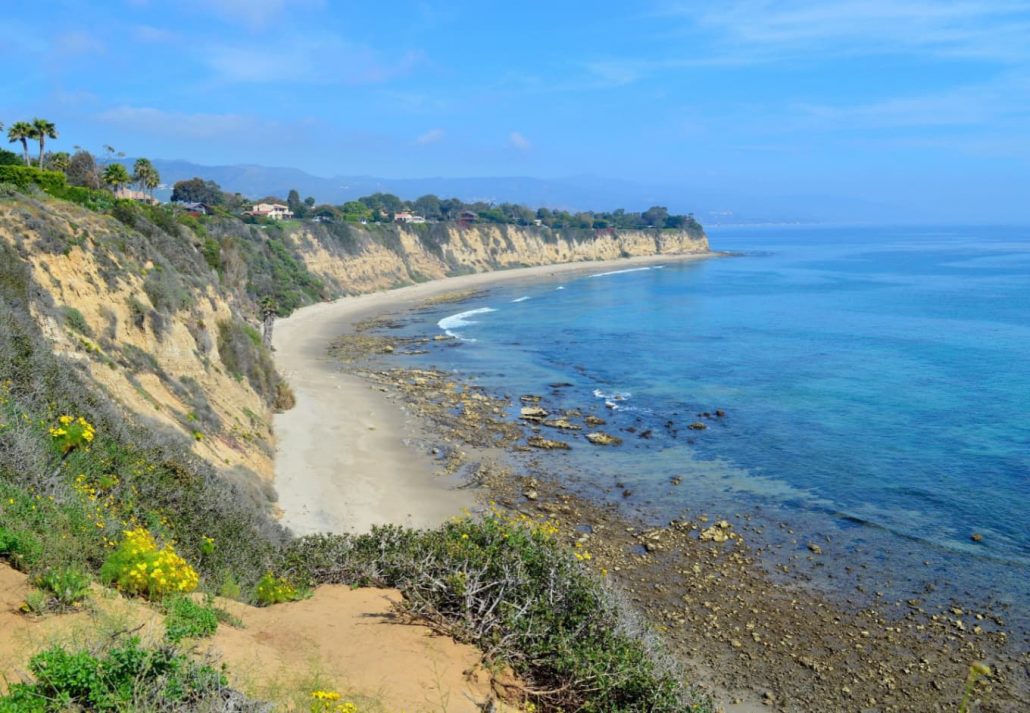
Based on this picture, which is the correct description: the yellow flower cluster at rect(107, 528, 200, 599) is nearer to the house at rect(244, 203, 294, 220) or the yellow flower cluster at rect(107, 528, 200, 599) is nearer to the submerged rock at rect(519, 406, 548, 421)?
the submerged rock at rect(519, 406, 548, 421)

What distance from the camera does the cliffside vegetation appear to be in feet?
32.0

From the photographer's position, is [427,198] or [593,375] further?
[427,198]

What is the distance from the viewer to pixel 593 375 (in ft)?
163

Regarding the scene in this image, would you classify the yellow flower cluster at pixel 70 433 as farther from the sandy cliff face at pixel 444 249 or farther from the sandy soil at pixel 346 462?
the sandy cliff face at pixel 444 249

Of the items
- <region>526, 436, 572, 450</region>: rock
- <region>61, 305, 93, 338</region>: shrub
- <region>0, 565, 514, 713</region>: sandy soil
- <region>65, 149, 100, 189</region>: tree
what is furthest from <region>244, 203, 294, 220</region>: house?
<region>0, 565, 514, 713</region>: sandy soil

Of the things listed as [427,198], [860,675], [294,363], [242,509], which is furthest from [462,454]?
[427,198]

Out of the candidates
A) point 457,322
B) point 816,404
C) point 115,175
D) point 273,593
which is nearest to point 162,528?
point 273,593

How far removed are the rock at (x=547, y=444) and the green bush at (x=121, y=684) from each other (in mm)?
26272

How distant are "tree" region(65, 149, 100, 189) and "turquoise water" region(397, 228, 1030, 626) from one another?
30769mm

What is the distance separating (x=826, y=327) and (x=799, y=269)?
7409cm

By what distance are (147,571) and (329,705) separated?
3.70 m

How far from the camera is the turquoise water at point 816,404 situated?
2536 centimetres

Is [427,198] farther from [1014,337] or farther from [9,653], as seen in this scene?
[9,653]

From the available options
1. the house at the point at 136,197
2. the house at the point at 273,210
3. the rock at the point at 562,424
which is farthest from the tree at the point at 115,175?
the house at the point at 273,210
